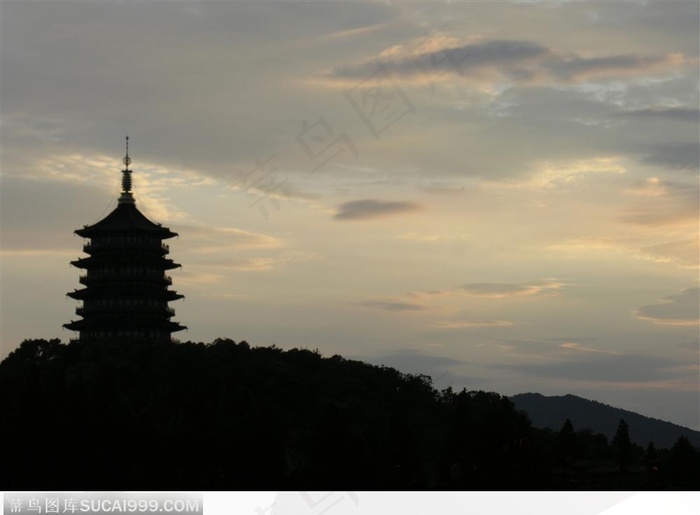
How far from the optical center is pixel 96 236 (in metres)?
107

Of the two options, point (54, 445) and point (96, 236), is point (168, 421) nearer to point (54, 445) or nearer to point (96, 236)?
point (54, 445)

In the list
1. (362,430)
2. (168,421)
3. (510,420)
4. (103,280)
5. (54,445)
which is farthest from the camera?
(103,280)

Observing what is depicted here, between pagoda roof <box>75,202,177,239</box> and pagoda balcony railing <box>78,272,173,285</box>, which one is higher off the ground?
pagoda roof <box>75,202,177,239</box>

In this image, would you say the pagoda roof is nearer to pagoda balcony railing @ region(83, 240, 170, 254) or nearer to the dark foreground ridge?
pagoda balcony railing @ region(83, 240, 170, 254)

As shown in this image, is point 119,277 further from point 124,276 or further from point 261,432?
point 261,432

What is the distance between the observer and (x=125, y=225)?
10588cm

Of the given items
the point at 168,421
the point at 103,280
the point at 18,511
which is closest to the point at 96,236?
the point at 103,280

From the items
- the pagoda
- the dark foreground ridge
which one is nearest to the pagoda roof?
the pagoda

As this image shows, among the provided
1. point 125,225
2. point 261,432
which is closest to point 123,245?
point 125,225

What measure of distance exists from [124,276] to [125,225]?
4.24m

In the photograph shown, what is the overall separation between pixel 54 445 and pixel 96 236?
47017mm

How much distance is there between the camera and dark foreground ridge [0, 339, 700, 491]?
61938 mm

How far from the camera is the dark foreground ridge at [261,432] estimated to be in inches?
2438

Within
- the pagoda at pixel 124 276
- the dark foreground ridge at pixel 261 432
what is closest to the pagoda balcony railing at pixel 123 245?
the pagoda at pixel 124 276
